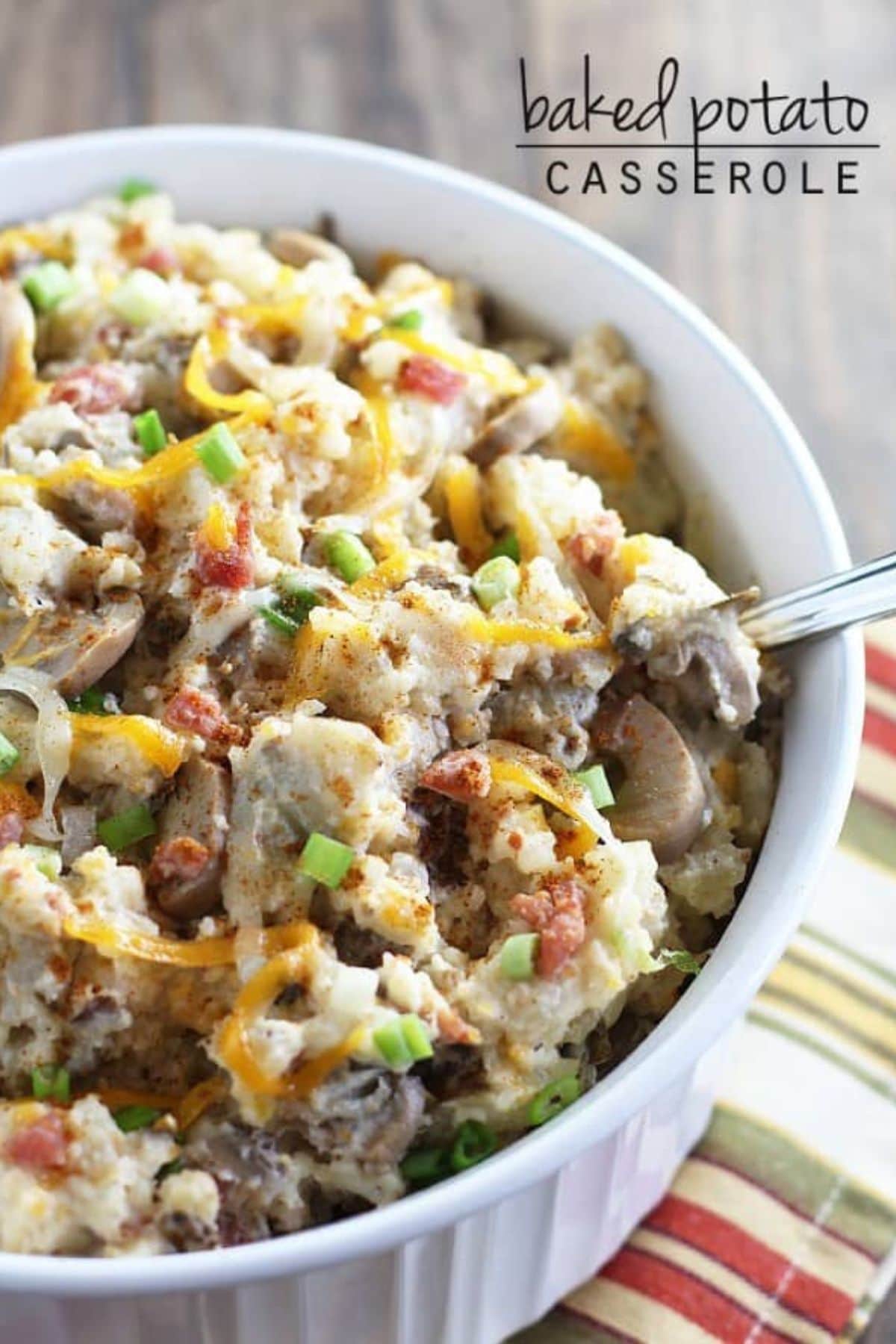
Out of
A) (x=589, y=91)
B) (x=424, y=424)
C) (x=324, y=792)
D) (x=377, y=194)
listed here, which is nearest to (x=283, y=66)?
(x=589, y=91)

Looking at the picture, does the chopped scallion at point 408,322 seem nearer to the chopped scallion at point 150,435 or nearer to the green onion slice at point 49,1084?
the chopped scallion at point 150,435

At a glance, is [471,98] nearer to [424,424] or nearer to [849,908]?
[424,424]

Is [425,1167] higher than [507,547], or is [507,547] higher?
[507,547]

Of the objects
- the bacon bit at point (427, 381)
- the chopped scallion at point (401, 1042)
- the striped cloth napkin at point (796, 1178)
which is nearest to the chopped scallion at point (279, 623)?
the bacon bit at point (427, 381)

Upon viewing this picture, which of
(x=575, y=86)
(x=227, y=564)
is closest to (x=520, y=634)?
(x=227, y=564)

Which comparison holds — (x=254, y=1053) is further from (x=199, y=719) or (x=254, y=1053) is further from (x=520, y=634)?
(x=520, y=634)
